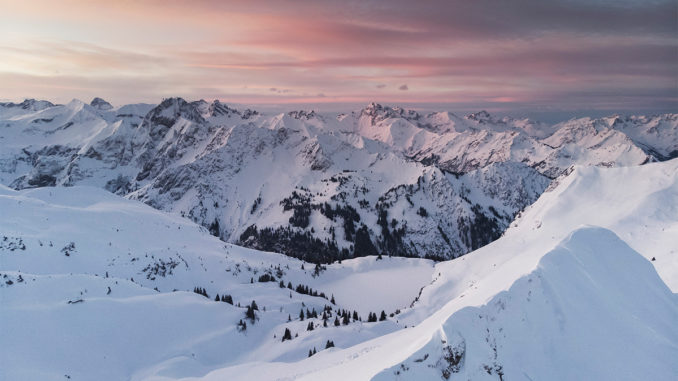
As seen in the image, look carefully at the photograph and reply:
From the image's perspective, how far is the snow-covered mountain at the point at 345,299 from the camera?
18094mm

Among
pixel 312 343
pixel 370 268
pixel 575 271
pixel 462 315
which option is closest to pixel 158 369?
pixel 312 343

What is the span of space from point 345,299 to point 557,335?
341 ft

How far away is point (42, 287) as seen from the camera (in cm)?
5012

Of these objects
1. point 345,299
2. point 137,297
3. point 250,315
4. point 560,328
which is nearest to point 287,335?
point 250,315

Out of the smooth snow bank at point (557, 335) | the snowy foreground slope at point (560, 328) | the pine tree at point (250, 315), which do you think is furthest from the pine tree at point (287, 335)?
the smooth snow bank at point (557, 335)

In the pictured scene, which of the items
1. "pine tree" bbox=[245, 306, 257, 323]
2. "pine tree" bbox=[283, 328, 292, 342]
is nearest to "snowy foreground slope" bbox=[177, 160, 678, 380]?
"pine tree" bbox=[283, 328, 292, 342]

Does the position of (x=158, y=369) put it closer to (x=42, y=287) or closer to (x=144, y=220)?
(x=42, y=287)

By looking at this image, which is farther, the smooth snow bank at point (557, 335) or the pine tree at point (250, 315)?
the pine tree at point (250, 315)

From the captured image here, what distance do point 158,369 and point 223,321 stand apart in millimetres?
16394

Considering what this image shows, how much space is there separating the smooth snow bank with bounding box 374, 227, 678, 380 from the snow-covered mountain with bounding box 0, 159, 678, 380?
74mm

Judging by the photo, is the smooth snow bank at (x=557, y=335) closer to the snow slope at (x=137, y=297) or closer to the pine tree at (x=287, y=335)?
the snow slope at (x=137, y=297)

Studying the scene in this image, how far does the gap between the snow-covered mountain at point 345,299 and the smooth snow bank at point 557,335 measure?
74 millimetres

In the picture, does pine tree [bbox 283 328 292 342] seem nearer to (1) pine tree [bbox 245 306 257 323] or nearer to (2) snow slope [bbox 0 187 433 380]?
(2) snow slope [bbox 0 187 433 380]

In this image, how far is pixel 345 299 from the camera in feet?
387
